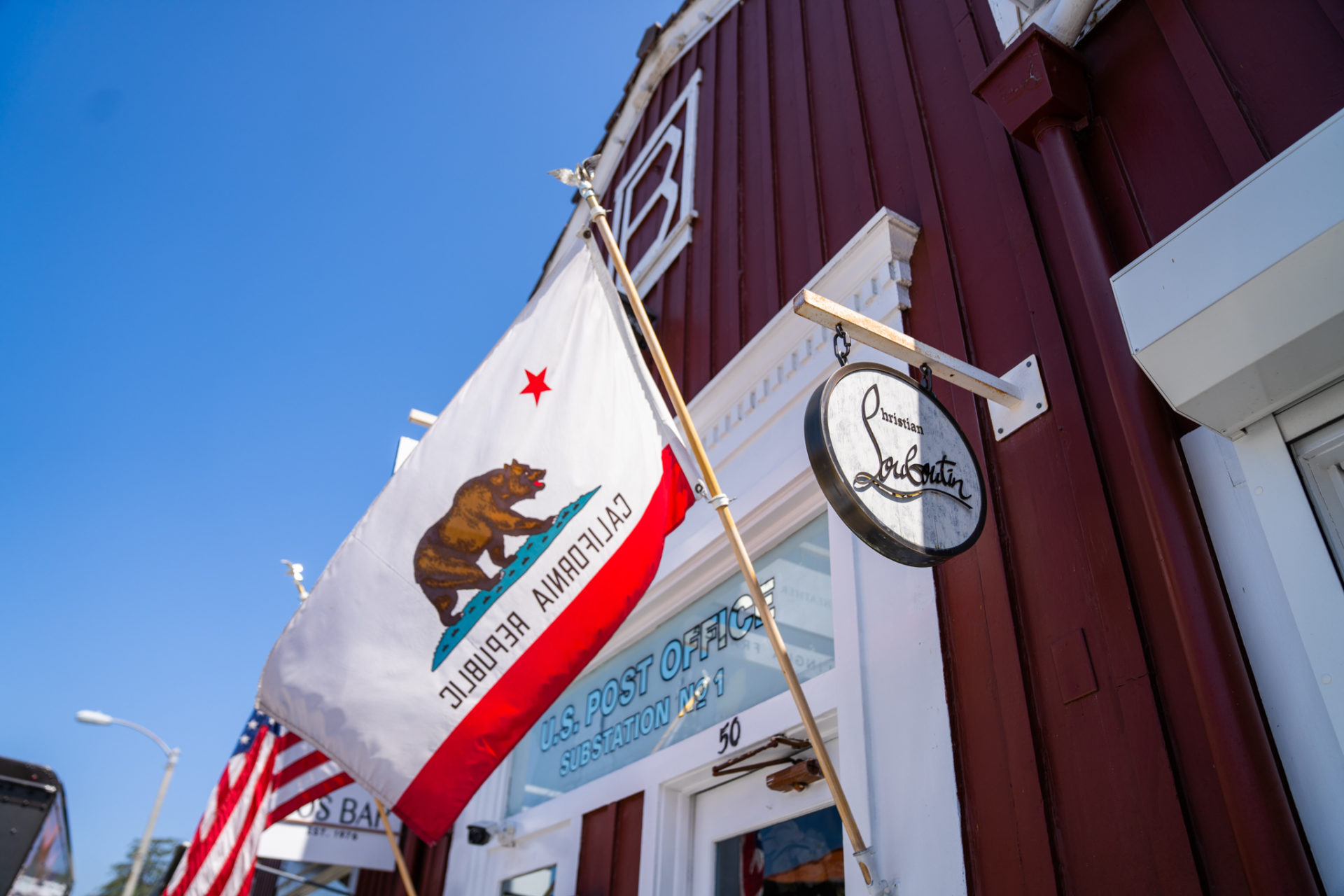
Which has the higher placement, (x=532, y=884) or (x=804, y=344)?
(x=804, y=344)

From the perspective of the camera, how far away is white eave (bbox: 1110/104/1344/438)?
1.62 meters

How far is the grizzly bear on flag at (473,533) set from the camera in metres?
3.01

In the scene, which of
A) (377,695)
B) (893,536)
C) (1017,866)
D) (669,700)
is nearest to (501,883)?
(669,700)

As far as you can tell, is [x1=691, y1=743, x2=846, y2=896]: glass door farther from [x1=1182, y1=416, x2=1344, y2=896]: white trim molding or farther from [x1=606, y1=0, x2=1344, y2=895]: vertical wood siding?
[x1=1182, y1=416, x2=1344, y2=896]: white trim molding

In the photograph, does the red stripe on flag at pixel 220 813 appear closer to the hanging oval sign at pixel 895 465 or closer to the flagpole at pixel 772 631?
the flagpole at pixel 772 631

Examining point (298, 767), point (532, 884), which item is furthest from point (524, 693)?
point (298, 767)

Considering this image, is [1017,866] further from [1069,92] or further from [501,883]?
[501,883]

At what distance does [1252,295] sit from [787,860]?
2308 millimetres

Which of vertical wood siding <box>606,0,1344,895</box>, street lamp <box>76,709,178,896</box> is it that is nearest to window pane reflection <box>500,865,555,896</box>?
vertical wood siding <box>606,0,1344,895</box>

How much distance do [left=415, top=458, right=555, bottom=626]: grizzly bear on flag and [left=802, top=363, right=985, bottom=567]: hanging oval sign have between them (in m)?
1.27

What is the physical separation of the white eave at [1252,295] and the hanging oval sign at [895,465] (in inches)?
19.1

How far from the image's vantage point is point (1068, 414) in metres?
2.47

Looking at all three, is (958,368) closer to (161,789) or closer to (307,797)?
(307,797)

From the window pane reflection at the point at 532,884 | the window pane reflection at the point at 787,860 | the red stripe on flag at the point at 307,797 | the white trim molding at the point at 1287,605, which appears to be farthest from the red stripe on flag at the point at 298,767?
the white trim molding at the point at 1287,605
